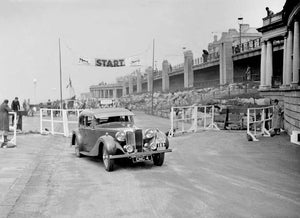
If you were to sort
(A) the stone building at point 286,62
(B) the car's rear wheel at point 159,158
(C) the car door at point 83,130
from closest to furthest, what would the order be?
(B) the car's rear wheel at point 159,158
(C) the car door at point 83,130
(A) the stone building at point 286,62

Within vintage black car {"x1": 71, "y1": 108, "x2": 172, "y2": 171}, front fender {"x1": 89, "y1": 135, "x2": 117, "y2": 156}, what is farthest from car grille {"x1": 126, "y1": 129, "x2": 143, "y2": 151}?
front fender {"x1": 89, "y1": 135, "x2": 117, "y2": 156}

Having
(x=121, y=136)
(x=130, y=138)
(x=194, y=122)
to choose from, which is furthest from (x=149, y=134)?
(x=194, y=122)

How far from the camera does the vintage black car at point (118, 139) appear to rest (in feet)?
33.6

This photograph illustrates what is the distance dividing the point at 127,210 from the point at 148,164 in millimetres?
4738

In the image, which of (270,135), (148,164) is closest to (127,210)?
(148,164)

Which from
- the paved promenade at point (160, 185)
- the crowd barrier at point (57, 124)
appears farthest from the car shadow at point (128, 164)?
the crowd barrier at point (57, 124)

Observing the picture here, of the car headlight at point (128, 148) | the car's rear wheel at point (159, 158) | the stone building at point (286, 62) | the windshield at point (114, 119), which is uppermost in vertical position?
the stone building at point (286, 62)

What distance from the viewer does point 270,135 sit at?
17062mm

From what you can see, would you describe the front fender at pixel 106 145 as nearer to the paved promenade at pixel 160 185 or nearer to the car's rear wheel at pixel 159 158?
the paved promenade at pixel 160 185

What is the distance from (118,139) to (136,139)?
479 mm

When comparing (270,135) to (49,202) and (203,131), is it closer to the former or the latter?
(203,131)

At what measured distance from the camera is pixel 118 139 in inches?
409

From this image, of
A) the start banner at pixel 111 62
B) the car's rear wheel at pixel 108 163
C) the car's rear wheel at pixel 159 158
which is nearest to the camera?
the car's rear wheel at pixel 108 163

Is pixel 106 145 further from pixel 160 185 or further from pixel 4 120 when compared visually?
pixel 4 120
